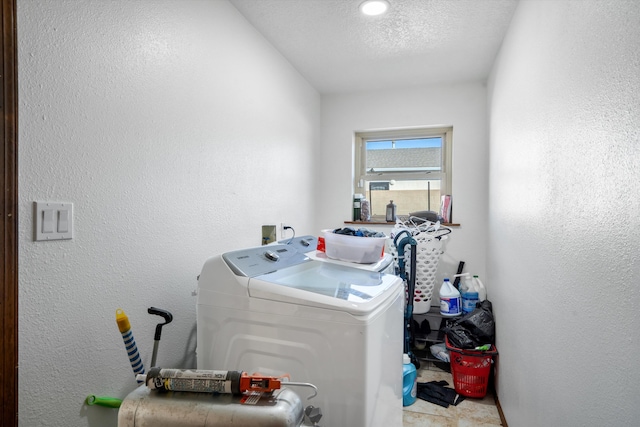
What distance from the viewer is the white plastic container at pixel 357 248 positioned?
5.85 feet

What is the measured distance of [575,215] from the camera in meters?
1.12

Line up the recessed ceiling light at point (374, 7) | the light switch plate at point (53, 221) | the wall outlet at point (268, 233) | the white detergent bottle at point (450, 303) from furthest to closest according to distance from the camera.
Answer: the white detergent bottle at point (450, 303), the wall outlet at point (268, 233), the recessed ceiling light at point (374, 7), the light switch plate at point (53, 221)

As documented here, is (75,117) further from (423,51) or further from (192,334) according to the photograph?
(423,51)

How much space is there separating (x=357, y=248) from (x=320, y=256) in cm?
23

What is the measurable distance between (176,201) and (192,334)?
682 mm

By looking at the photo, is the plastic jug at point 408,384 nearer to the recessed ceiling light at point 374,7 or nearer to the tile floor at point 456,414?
the tile floor at point 456,414

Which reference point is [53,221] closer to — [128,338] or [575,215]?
[128,338]

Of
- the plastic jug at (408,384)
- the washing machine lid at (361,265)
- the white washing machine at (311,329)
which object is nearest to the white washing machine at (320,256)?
the washing machine lid at (361,265)

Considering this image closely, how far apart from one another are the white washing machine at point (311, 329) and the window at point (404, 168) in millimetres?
2175

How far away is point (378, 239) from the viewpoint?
1804 millimetres

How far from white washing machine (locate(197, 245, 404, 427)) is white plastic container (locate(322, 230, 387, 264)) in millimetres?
187

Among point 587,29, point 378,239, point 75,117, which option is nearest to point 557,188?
point 587,29

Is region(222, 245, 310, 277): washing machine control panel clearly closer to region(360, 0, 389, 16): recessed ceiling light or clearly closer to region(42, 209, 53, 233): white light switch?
region(42, 209, 53, 233): white light switch

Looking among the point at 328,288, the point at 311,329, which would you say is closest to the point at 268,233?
the point at 328,288
